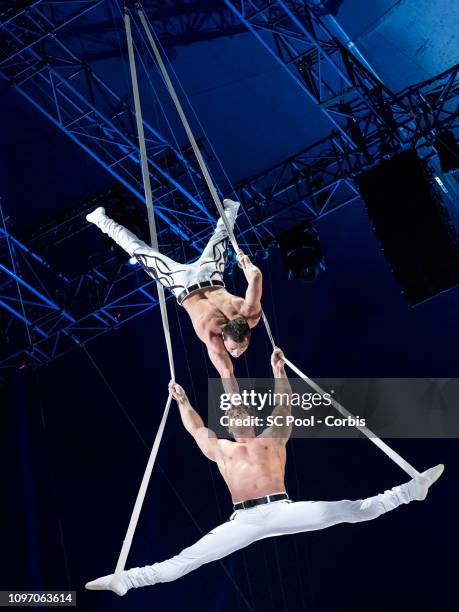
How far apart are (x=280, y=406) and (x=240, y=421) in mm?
290

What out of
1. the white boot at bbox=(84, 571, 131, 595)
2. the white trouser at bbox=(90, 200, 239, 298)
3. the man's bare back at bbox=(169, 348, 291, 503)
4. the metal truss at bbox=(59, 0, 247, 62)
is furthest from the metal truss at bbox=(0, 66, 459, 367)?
the white boot at bbox=(84, 571, 131, 595)

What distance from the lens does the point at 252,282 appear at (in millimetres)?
5508

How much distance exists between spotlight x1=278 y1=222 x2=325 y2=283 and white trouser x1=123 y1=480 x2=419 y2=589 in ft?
13.2

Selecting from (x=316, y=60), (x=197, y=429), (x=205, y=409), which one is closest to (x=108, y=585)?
(x=197, y=429)

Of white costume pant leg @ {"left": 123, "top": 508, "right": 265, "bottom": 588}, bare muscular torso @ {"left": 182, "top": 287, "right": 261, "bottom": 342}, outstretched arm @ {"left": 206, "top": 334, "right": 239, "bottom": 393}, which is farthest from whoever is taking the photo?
outstretched arm @ {"left": 206, "top": 334, "right": 239, "bottom": 393}

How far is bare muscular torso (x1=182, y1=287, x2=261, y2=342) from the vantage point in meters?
5.84

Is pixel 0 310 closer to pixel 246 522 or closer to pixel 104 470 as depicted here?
pixel 104 470

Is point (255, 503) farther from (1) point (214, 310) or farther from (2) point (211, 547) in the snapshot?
(1) point (214, 310)

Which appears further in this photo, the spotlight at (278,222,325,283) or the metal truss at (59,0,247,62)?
the spotlight at (278,222,325,283)

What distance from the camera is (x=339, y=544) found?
930 centimetres

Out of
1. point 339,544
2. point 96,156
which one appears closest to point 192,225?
point 96,156

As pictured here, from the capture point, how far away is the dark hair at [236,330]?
5.51 m

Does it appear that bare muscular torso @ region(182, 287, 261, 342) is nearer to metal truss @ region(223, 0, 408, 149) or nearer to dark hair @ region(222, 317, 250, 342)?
dark hair @ region(222, 317, 250, 342)

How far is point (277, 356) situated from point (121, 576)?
5.60ft
